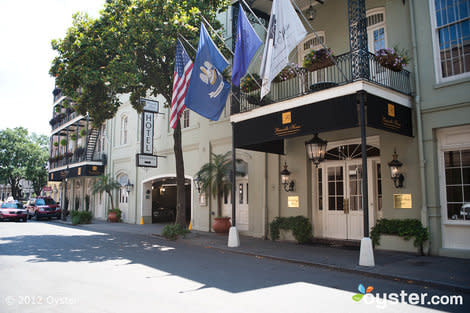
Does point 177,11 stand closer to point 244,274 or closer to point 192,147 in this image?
point 192,147

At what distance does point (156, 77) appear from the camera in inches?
583

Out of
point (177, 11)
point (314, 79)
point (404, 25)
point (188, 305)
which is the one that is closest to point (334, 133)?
point (314, 79)

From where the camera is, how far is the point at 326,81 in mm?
11047

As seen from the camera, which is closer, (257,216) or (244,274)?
(244,274)

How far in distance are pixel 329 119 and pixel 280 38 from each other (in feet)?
8.39

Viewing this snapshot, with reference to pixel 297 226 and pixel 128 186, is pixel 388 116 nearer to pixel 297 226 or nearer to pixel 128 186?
pixel 297 226

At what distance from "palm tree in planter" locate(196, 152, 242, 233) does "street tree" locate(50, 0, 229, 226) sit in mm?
1567

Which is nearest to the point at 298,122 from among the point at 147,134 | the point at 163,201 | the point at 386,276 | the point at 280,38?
the point at 280,38

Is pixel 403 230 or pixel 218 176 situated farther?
pixel 218 176

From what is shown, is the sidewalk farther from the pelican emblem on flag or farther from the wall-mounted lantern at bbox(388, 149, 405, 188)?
the pelican emblem on flag

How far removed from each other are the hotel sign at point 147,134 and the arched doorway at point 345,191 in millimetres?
10914

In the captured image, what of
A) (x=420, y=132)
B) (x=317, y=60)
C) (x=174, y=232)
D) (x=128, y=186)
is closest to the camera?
(x=420, y=132)

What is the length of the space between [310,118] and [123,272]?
20.5 feet

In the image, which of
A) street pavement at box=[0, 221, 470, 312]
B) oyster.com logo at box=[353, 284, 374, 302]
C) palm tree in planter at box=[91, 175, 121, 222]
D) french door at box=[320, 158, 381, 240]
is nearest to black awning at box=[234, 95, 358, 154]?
french door at box=[320, 158, 381, 240]
